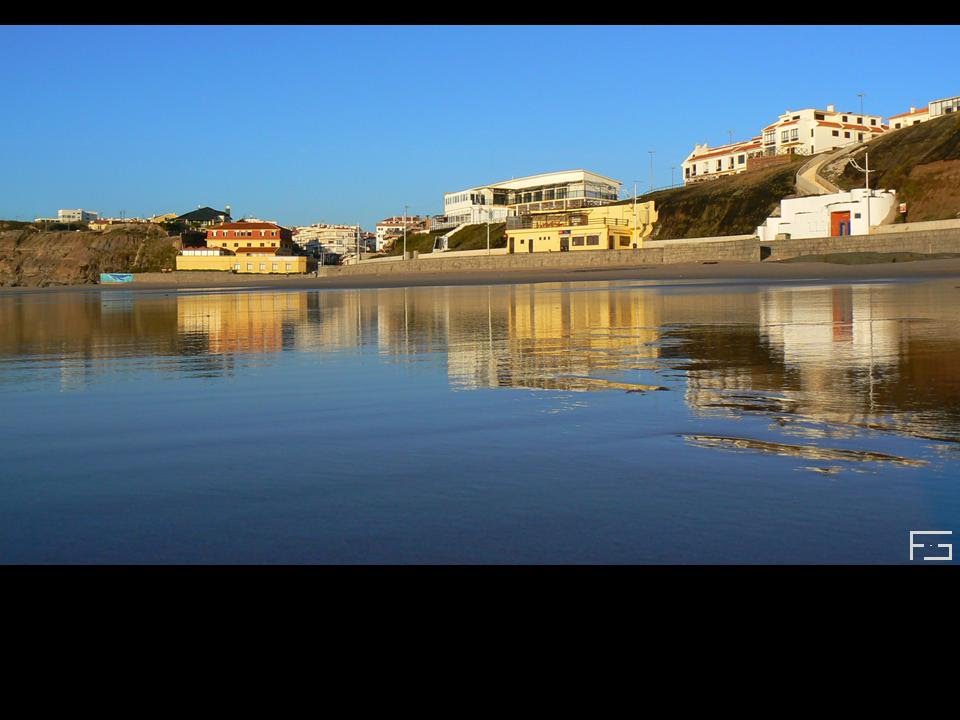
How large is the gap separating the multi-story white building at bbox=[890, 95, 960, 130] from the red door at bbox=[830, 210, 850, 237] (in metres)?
63.2

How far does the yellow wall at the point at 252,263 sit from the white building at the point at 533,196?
86.6 feet

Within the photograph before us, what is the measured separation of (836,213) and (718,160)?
262 feet

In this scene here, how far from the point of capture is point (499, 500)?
388cm

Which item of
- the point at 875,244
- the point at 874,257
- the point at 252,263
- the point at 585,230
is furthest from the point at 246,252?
the point at 874,257

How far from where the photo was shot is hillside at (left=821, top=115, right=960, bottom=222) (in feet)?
234

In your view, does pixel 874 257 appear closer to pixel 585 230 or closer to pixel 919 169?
pixel 919 169

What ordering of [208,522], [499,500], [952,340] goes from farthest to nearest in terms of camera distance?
[952,340]
[499,500]
[208,522]

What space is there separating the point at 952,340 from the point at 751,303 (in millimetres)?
9921

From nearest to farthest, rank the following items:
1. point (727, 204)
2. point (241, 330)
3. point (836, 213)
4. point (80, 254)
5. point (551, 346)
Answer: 1. point (551, 346)
2. point (241, 330)
3. point (836, 213)
4. point (727, 204)
5. point (80, 254)

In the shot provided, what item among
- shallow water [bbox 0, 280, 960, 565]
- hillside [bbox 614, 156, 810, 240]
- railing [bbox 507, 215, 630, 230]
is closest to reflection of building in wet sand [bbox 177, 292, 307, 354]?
shallow water [bbox 0, 280, 960, 565]
